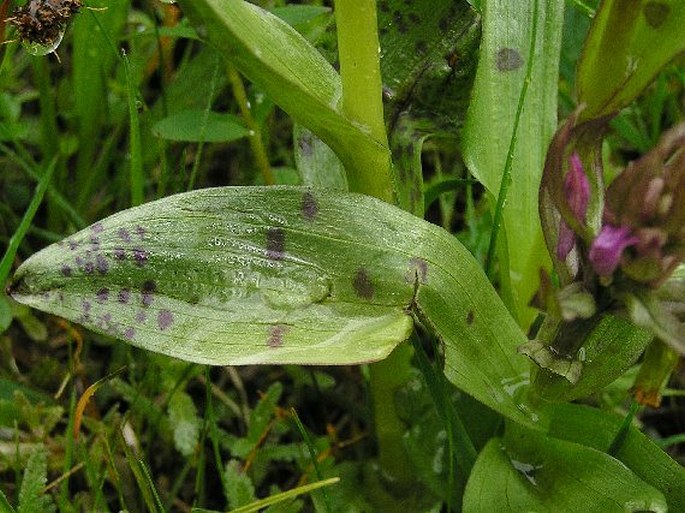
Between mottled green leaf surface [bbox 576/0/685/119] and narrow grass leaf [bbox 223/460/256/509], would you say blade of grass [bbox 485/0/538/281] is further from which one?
narrow grass leaf [bbox 223/460/256/509]

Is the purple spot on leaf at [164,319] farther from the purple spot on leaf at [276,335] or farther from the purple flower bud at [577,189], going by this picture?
the purple flower bud at [577,189]

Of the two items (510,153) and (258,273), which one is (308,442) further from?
(510,153)

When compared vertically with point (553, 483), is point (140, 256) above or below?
above

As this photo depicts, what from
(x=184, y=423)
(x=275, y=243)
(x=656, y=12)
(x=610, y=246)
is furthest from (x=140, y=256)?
(x=656, y=12)

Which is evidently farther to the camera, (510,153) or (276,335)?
(510,153)

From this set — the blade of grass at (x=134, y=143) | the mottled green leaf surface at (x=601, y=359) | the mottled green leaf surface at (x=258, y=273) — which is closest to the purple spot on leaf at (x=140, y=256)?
the mottled green leaf surface at (x=258, y=273)

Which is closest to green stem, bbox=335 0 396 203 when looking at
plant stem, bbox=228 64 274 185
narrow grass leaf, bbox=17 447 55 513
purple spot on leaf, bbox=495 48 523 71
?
purple spot on leaf, bbox=495 48 523 71

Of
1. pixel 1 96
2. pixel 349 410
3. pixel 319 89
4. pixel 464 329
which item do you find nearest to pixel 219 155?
pixel 1 96

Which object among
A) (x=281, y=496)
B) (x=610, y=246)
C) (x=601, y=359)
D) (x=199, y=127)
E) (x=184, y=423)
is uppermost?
(x=610, y=246)
